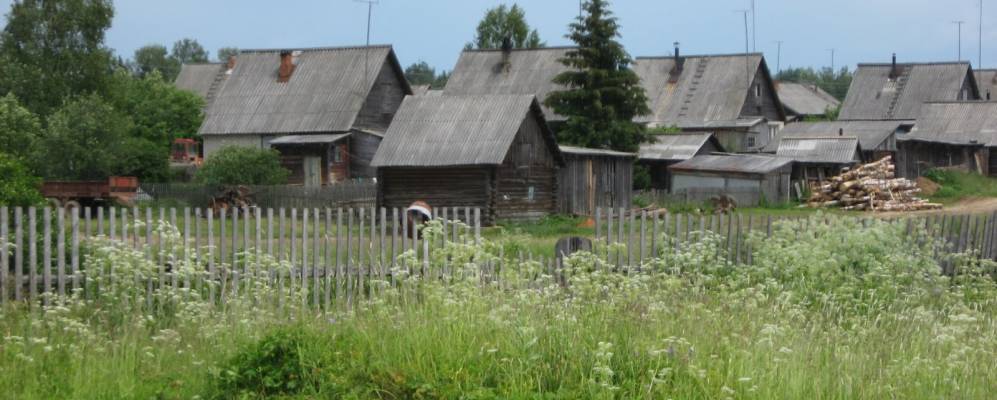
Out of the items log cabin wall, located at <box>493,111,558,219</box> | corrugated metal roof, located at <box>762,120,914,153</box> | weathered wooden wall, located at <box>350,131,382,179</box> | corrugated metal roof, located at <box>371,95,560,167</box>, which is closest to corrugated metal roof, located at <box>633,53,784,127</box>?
corrugated metal roof, located at <box>762,120,914,153</box>

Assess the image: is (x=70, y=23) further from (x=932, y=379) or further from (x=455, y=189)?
(x=932, y=379)

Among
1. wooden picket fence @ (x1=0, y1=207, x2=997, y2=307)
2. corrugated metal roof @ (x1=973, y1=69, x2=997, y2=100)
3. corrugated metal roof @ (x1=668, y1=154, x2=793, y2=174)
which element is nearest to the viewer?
wooden picket fence @ (x1=0, y1=207, x2=997, y2=307)

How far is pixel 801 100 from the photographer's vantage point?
89.1 metres

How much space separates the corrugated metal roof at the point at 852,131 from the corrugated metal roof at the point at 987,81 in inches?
1267

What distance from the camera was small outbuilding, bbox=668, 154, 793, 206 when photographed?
142ft

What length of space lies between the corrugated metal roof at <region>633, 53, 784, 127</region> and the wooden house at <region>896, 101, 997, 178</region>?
8.96 metres

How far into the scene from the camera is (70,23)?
46.7m

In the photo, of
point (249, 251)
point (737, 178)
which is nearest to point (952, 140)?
point (737, 178)

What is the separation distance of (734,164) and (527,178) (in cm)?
1372

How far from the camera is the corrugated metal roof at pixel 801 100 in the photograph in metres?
85.9

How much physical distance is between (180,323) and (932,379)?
5675 mm

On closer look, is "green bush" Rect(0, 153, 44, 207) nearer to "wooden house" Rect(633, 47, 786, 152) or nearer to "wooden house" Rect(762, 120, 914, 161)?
"wooden house" Rect(762, 120, 914, 161)

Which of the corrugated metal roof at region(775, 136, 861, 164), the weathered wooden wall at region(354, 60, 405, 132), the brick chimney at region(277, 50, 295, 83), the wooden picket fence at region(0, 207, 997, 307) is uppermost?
the brick chimney at region(277, 50, 295, 83)

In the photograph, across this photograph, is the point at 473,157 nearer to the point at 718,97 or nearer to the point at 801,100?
the point at 718,97
